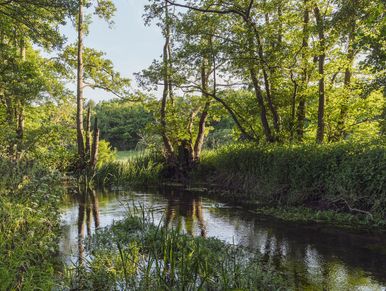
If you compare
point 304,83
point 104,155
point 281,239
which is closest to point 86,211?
point 281,239

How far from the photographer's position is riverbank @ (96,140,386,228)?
10008 mm

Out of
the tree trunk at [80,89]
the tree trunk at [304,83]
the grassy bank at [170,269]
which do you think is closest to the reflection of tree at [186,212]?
the grassy bank at [170,269]

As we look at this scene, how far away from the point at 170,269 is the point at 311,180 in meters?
7.76

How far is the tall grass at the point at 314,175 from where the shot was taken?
33.0 feet

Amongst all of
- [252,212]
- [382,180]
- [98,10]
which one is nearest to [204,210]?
[252,212]

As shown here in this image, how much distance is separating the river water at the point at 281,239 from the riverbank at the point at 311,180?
1086mm

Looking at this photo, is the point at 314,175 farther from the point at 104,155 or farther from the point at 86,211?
the point at 104,155

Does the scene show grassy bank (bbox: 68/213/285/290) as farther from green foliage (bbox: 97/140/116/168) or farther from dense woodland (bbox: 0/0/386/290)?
green foliage (bbox: 97/140/116/168)

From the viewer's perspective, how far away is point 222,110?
18.5 metres

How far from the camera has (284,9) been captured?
49.5 ft

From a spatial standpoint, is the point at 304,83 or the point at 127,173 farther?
the point at 127,173

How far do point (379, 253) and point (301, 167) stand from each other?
16.5 ft

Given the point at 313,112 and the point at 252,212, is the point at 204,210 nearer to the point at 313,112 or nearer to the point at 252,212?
the point at 252,212

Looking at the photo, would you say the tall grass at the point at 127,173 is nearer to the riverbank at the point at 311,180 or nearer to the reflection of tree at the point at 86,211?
the reflection of tree at the point at 86,211
